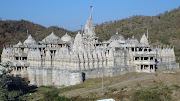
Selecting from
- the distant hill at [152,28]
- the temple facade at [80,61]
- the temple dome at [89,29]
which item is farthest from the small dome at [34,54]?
the distant hill at [152,28]

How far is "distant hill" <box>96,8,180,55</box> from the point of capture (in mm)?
91438

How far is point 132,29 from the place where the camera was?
111 meters

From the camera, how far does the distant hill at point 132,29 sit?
94062 mm

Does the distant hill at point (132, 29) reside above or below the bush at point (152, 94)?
above

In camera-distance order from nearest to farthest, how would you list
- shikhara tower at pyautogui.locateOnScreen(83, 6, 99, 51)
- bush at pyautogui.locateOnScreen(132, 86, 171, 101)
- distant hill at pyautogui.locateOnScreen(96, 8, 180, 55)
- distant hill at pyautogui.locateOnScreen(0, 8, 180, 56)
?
bush at pyautogui.locateOnScreen(132, 86, 171, 101)
shikhara tower at pyautogui.locateOnScreen(83, 6, 99, 51)
distant hill at pyautogui.locateOnScreen(96, 8, 180, 55)
distant hill at pyautogui.locateOnScreen(0, 8, 180, 56)

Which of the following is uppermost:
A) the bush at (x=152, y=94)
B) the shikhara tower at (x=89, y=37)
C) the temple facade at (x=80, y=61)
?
the shikhara tower at (x=89, y=37)

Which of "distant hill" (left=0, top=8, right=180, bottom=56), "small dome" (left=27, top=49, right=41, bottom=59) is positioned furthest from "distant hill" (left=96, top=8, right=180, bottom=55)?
"small dome" (left=27, top=49, right=41, bottom=59)

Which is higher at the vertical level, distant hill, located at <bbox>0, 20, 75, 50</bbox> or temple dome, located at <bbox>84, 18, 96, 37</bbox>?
distant hill, located at <bbox>0, 20, 75, 50</bbox>

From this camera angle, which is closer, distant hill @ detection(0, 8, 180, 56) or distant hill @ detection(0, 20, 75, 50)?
distant hill @ detection(0, 8, 180, 56)

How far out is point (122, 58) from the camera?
155 feet

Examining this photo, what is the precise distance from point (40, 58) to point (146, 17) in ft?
289

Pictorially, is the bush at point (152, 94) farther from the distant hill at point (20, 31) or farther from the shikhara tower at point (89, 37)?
the distant hill at point (20, 31)

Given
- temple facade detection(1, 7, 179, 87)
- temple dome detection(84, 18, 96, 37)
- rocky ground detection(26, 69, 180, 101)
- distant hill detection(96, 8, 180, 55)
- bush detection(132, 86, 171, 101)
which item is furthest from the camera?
distant hill detection(96, 8, 180, 55)

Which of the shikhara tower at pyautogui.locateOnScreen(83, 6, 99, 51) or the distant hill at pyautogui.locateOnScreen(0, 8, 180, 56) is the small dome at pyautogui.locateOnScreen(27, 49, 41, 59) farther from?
the distant hill at pyautogui.locateOnScreen(0, 8, 180, 56)
